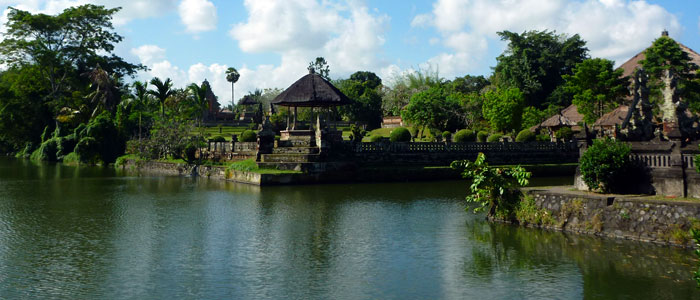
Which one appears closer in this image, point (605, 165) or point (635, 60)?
point (605, 165)

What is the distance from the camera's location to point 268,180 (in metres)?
31.4

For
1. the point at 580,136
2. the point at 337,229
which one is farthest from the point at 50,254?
the point at 580,136

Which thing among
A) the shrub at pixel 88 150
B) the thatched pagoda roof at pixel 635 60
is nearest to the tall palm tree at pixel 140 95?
the shrub at pixel 88 150

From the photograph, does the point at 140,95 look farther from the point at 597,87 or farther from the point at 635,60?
the point at 635,60

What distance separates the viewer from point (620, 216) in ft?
49.5

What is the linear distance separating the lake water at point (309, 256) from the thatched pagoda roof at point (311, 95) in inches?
580

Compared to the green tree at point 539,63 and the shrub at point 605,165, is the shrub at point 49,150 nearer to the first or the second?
the green tree at point 539,63

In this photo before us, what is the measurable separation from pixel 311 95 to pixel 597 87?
28834 mm

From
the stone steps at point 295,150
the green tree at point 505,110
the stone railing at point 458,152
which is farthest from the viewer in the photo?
the green tree at point 505,110

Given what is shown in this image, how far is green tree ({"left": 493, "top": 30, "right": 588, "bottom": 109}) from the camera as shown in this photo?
64500mm

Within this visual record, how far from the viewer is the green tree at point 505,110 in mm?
54250

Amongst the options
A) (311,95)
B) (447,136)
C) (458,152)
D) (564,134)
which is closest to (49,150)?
(311,95)

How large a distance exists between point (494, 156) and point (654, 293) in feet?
95.3

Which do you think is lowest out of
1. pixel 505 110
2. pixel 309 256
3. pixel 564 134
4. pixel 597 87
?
pixel 309 256
